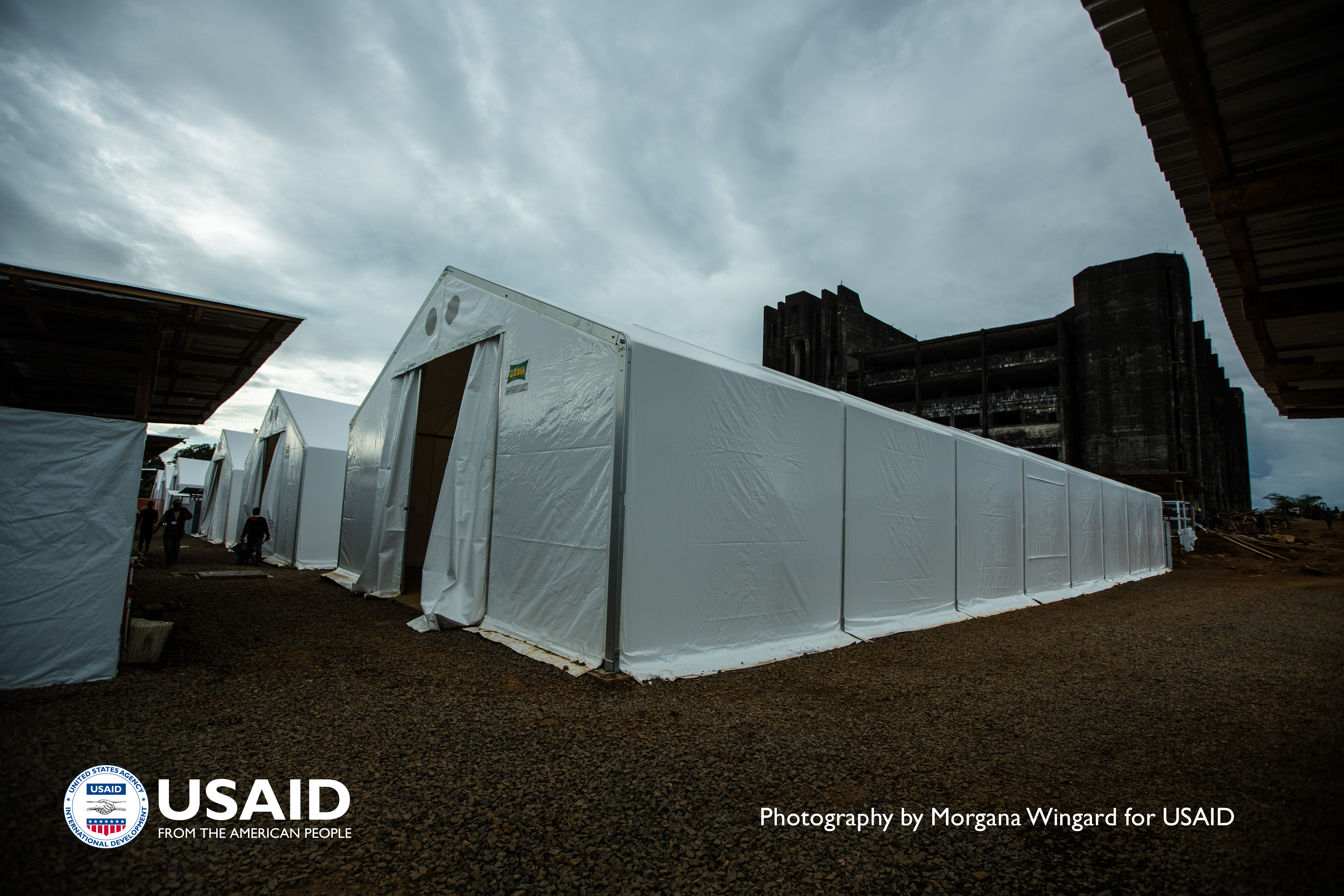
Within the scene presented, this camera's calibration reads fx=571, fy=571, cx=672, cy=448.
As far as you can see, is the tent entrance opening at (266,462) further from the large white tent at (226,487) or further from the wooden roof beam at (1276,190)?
the wooden roof beam at (1276,190)

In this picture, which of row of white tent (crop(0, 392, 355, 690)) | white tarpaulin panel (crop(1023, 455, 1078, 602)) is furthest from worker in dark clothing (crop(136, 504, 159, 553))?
white tarpaulin panel (crop(1023, 455, 1078, 602))

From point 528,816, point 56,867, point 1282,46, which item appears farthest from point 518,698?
point 1282,46

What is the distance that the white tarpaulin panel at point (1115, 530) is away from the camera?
43.1 feet

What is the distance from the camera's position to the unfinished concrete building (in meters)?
29.8

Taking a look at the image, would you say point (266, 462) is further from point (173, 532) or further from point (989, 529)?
point (989, 529)

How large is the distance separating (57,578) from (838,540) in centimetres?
618

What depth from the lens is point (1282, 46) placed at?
2.15 metres

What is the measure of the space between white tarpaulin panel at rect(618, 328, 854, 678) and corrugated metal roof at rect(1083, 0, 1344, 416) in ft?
10.1

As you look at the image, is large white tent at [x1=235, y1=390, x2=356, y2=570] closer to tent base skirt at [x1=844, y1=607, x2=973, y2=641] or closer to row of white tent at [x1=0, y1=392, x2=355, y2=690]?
row of white tent at [x1=0, y1=392, x2=355, y2=690]

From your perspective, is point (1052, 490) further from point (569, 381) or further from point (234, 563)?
point (234, 563)

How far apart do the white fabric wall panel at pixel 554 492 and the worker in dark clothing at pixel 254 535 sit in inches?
358

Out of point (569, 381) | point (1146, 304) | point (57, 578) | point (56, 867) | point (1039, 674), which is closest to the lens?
point (56, 867)

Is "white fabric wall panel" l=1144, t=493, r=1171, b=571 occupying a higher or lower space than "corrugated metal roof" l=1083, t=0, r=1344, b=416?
lower

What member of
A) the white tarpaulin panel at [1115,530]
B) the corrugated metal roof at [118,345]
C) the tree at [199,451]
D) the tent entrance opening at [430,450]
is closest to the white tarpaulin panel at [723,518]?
the corrugated metal roof at [118,345]
